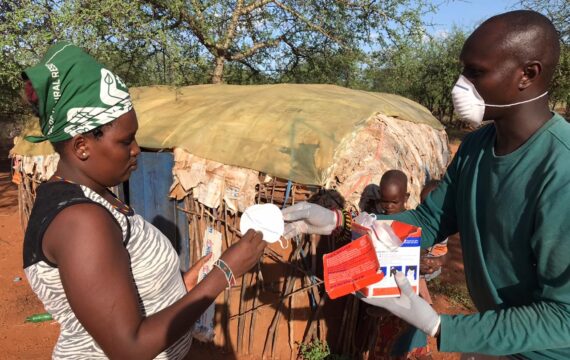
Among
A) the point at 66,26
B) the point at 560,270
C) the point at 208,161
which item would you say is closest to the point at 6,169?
the point at 66,26

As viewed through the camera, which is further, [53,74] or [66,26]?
[66,26]

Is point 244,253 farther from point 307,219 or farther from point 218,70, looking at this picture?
point 218,70

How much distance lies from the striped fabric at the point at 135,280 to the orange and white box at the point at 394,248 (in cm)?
88

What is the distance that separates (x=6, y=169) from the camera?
15961 millimetres

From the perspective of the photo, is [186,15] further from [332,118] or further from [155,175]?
[332,118]

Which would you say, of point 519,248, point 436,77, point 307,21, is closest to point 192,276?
point 519,248

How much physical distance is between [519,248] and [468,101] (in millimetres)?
637

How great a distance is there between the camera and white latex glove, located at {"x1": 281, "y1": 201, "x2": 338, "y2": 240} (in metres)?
2.37

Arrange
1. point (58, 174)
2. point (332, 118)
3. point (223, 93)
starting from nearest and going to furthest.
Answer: point (58, 174), point (332, 118), point (223, 93)

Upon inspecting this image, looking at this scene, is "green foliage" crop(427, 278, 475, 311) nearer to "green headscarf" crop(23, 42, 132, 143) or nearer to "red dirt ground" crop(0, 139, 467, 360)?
"red dirt ground" crop(0, 139, 467, 360)

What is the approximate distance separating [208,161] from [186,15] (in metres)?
4.04

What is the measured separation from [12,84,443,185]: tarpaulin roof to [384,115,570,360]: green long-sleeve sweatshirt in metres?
1.92

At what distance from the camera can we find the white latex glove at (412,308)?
1.52 metres

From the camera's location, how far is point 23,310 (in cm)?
545
